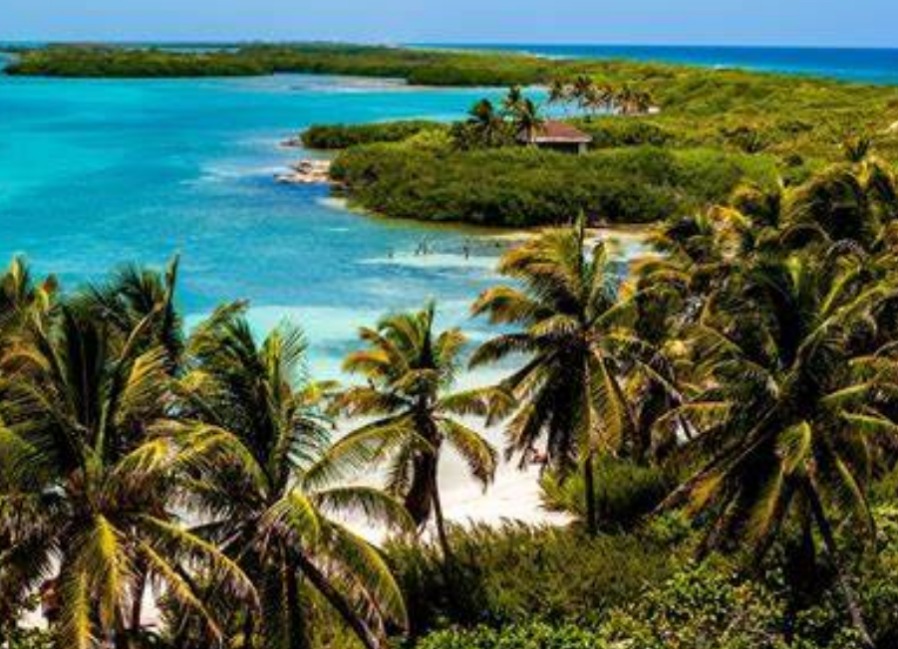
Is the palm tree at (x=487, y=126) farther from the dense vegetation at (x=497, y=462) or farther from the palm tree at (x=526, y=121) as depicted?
the dense vegetation at (x=497, y=462)

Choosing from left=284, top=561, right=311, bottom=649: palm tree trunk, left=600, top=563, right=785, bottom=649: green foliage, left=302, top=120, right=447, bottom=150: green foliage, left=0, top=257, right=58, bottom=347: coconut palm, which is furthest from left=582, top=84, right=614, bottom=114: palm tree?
left=284, top=561, right=311, bottom=649: palm tree trunk

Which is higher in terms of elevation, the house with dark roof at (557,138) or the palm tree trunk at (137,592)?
the house with dark roof at (557,138)

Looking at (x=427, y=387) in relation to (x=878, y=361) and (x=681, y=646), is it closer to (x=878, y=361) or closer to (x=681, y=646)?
(x=681, y=646)

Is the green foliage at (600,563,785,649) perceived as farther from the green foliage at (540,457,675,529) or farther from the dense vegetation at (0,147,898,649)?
the green foliage at (540,457,675,529)

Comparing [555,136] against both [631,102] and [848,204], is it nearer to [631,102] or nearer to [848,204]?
[631,102]

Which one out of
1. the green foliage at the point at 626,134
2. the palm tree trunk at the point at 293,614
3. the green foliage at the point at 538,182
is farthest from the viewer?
the green foliage at the point at 626,134

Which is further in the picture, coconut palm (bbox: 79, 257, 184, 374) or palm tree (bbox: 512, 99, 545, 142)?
palm tree (bbox: 512, 99, 545, 142)

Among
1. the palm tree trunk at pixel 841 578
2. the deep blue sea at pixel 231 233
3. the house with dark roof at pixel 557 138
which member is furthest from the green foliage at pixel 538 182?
the palm tree trunk at pixel 841 578
